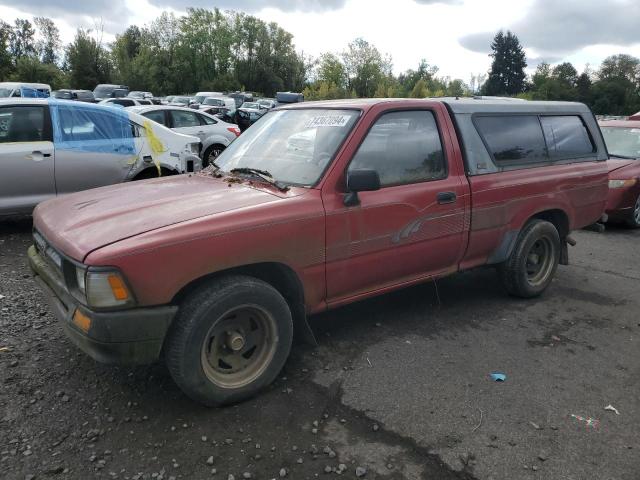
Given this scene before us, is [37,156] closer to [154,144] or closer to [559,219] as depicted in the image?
[154,144]

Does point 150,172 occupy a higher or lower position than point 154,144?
lower

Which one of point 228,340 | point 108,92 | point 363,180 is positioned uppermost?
point 108,92

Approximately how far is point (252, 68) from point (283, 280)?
79.2m

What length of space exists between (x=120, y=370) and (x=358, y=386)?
1565 mm

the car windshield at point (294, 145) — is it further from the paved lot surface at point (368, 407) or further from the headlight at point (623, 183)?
the headlight at point (623, 183)

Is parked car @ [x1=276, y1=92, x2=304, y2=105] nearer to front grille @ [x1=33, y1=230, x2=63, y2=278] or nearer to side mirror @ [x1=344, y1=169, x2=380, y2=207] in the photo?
side mirror @ [x1=344, y1=169, x2=380, y2=207]

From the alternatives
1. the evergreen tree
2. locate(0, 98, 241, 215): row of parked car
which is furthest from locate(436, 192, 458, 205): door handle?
the evergreen tree

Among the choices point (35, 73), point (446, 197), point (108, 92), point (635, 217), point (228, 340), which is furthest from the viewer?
point (35, 73)

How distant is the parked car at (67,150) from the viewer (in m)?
6.18

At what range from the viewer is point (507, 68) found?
83.8 metres

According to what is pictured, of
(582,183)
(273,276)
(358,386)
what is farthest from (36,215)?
(582,183)

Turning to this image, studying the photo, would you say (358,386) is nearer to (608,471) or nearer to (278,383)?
(278,383)

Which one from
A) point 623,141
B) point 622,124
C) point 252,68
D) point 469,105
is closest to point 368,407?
point 469,105

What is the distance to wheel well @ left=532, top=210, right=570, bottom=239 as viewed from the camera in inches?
198
